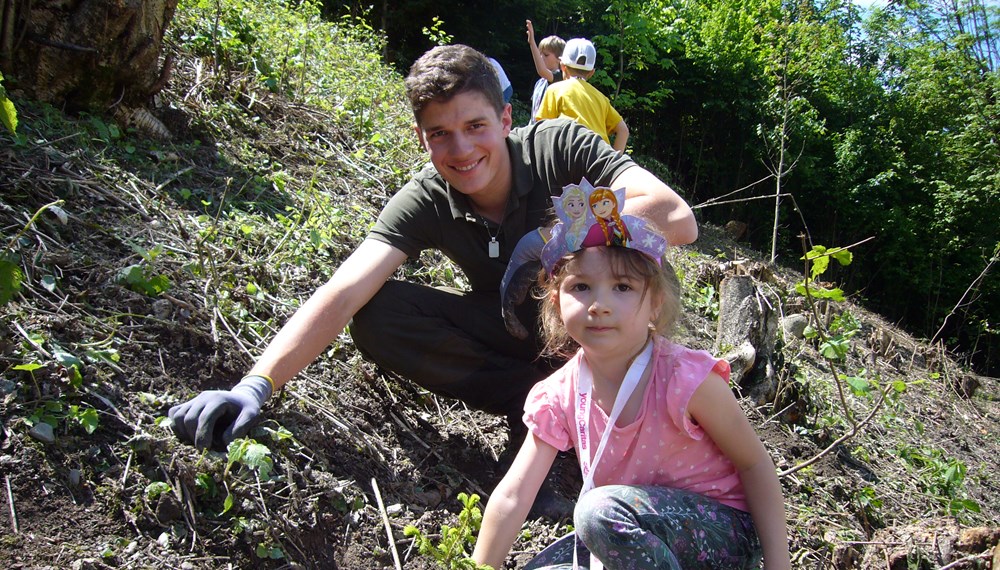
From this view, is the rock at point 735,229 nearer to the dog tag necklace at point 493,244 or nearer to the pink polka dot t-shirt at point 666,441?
the dog tag necklace at point 493,244

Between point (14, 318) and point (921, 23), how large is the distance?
51.7 ft

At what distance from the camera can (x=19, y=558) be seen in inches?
67.6

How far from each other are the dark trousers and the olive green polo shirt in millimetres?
185

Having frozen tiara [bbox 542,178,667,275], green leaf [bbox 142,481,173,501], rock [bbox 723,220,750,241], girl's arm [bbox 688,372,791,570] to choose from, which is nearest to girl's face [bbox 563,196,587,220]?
frozen tiara [bbox 542,178,667,275]

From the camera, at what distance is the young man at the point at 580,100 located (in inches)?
195

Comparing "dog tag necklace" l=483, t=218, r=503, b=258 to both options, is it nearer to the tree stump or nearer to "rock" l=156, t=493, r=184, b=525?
"rock" l=156, t=493, r=184, b=525

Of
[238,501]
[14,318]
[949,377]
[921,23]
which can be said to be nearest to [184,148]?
[14,318]

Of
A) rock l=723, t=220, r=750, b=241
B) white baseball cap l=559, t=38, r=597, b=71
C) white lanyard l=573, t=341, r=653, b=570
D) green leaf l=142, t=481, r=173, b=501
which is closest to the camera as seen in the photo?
white lanyard l=573, t=341, r=653, b=570

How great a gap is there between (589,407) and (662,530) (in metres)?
0.32

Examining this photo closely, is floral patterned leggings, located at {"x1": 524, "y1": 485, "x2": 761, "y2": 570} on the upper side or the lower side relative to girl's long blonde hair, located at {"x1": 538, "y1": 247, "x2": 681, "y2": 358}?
lower

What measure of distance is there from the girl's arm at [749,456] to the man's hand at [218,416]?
116cm

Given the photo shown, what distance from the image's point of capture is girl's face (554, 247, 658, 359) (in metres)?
1.73

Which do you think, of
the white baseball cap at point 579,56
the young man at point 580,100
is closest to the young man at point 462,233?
the young man at point 580,100

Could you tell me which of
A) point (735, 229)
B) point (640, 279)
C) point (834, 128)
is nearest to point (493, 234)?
point (640, 279)
